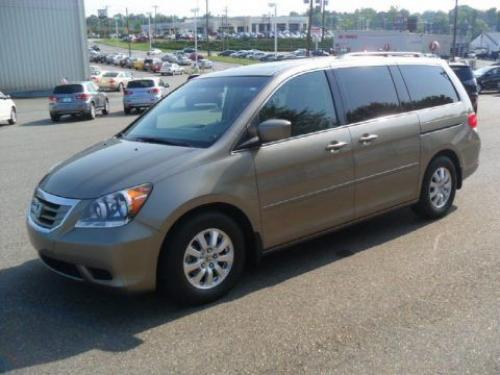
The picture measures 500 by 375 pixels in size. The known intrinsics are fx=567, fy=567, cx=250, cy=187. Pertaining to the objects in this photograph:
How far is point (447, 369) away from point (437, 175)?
3.27 metres

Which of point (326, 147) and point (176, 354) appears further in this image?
point (326, 147)

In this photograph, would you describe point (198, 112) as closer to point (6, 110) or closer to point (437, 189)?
point (437, 189)

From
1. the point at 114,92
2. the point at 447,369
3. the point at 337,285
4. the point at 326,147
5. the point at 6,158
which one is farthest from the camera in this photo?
the point at 114,92

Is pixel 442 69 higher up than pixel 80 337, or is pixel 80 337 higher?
pixel 442 69

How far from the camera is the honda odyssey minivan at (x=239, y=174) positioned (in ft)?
13.1

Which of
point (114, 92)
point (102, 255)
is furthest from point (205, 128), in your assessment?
point (114, 92)

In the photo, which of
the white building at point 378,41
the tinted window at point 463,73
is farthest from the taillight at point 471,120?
the white building at point 378,41

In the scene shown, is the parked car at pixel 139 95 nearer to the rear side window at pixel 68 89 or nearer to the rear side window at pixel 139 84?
the rear side window at pixel 139 84

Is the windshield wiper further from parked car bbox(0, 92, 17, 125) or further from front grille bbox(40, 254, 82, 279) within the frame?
parked car bbox(0, 92, 17, 125)

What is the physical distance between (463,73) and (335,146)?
55.9 ft

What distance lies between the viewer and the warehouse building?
1394 inches

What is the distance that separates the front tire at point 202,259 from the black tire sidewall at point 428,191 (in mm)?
2582

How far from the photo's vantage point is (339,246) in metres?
5.64

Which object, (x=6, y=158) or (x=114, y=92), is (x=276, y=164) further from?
(x=114, y=92)
